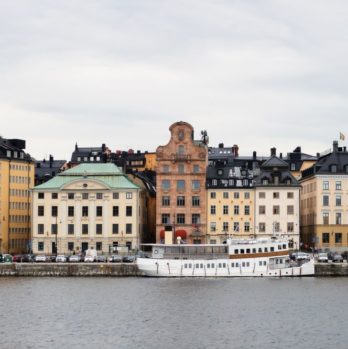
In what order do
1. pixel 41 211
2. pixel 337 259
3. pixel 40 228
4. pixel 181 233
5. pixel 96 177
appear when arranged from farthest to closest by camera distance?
pixel 96 177 → pixel 41 211 → pixel 40 228 → pixel 181 233 → pixel 337 259

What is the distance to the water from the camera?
266 feet

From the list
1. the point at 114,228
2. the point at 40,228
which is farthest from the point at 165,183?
the point at 40,228

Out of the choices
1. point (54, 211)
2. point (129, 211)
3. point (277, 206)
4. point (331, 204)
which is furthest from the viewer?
point (54, 211)

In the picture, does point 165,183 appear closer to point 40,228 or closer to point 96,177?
point 96,177

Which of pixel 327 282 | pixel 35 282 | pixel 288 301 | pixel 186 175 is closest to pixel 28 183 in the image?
pixel 186 175

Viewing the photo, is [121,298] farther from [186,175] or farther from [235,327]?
[186,175]

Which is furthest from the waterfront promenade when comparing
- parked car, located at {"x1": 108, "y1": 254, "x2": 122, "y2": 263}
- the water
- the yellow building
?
the yellow building

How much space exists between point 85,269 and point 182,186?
34074mm

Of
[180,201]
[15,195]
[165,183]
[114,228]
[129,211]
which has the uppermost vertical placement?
[165,183]

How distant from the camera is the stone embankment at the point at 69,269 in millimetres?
145375

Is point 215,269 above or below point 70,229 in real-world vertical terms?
below

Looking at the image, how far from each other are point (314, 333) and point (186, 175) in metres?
91.3

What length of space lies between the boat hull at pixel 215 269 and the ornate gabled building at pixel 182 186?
99.9 feet

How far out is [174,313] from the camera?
3900 inches
